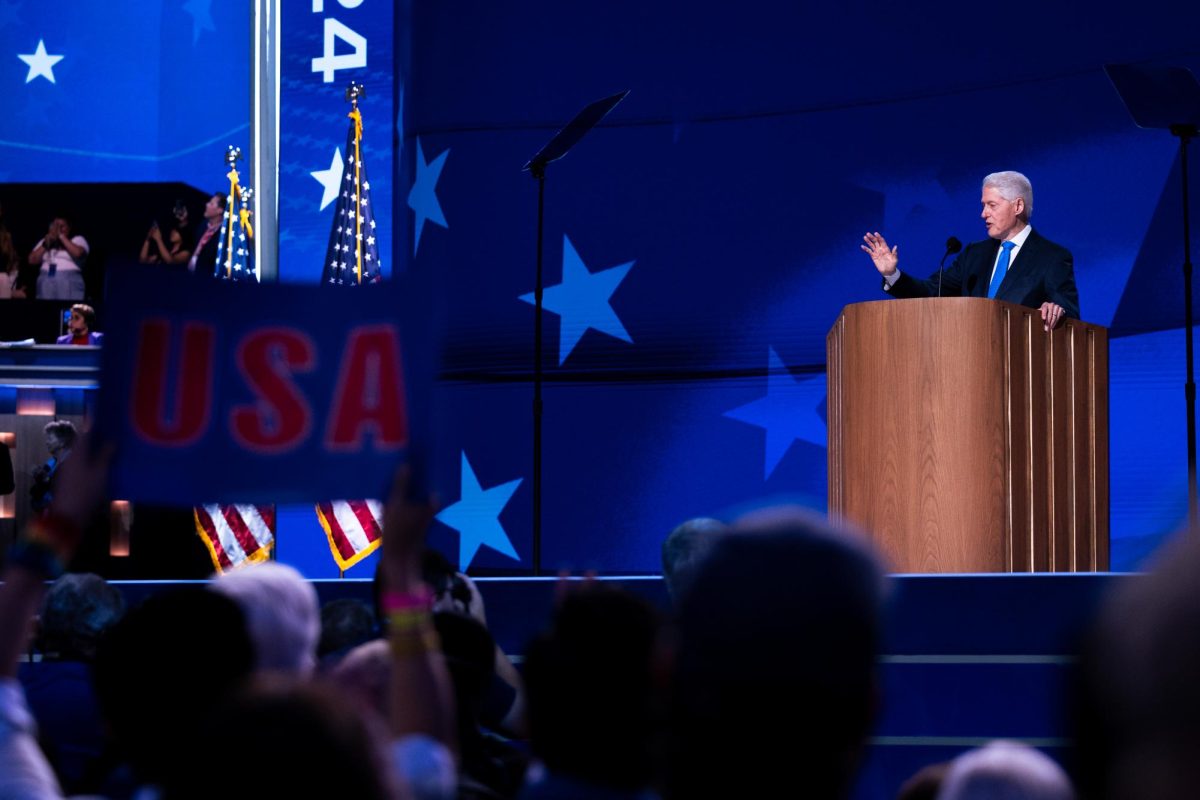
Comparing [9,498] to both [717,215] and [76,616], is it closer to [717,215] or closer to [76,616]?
[717,215]

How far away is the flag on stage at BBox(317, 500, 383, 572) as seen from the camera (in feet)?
23.8

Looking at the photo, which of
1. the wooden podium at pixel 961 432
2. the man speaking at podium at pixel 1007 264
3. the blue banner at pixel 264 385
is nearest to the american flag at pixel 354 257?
the man speaking at podium at pixel 1007 264

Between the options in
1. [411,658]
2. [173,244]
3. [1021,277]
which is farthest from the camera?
[173,244]

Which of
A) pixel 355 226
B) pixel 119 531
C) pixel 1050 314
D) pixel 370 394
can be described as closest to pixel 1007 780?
pixel 370 394

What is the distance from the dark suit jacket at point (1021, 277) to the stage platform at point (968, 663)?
1.88 metres

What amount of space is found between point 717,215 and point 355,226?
1.72 meters

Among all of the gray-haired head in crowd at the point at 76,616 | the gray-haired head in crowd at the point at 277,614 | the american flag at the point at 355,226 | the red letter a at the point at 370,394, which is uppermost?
the american flag at the point at 355,226

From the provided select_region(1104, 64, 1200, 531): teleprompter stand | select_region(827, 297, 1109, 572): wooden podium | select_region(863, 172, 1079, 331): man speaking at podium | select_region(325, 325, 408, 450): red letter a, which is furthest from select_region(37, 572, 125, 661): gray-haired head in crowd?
select_region(1104, 64, 1200, 531): teleprompter stand

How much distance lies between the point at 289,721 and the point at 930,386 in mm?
4041

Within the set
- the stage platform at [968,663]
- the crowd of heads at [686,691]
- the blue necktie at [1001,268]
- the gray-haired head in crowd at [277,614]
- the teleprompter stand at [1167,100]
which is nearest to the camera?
the crowd of heads at [686,691]

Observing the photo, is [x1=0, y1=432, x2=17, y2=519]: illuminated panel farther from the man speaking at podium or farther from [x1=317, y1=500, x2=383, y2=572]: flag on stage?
the man speaking at podium

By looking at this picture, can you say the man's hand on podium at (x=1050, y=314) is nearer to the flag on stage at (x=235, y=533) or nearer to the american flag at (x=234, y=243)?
the flag on stage at (x=235, y=533)

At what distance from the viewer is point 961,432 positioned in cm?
468

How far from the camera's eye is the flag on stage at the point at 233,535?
24.7 ft
